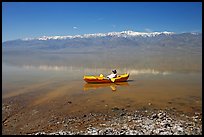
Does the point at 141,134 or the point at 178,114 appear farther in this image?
the point at 178,114

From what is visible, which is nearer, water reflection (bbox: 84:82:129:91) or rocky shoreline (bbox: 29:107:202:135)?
rocky shoreline (bbox: 29:107:202:135)

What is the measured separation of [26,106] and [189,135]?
646cm

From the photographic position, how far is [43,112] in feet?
32.2

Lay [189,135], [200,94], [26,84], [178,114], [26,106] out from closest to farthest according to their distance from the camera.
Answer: [189,135]
[178,114]
[26,106]
[200,94]
[26,84]

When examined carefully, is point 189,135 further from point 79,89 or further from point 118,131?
point 79,89

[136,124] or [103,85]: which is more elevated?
[136,124]

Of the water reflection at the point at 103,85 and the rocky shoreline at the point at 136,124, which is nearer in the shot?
the rocky shoreline at the point at 136,124

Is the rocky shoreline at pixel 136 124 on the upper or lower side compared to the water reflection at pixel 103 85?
upper

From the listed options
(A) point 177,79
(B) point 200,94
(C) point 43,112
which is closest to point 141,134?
(C) point 43,112

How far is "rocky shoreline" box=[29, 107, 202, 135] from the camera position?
7238 millimetres

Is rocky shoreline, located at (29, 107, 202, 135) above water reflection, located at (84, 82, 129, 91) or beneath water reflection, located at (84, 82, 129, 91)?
above

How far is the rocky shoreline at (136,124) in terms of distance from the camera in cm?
724

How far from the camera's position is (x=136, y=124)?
7891 mm

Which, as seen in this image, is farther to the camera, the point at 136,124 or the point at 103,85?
the point at 103,85
